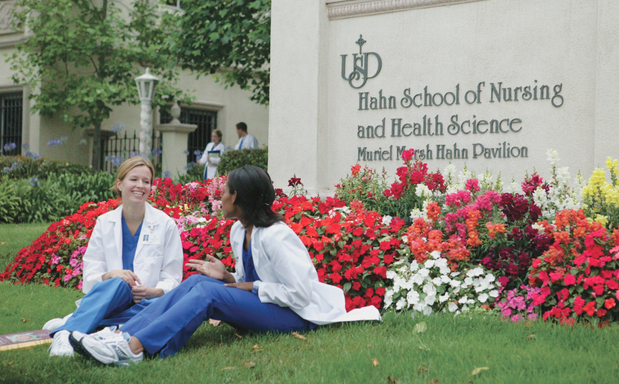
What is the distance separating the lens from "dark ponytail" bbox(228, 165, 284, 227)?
3.89 m

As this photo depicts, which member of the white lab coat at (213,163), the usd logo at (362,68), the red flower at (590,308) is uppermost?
the usd logo at (362,68)

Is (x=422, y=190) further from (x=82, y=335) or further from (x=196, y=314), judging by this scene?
(x=82, y=335)

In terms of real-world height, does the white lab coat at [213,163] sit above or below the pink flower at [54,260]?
above

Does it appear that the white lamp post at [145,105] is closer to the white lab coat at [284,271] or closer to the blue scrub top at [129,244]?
the blue scrub top at [129,244]

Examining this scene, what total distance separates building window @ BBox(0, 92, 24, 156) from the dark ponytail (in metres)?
15.4

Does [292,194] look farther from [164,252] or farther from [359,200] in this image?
[164,252]

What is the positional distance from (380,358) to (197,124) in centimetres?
1683

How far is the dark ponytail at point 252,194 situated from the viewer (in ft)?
12.8

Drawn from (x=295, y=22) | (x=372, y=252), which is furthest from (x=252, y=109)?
(x=372, y=252)

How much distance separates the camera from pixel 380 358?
3475mm

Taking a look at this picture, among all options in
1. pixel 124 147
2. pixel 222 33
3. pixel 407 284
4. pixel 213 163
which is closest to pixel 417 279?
pixel 407 284

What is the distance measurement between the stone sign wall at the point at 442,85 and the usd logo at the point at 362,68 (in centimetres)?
1

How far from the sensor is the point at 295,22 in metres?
7.93

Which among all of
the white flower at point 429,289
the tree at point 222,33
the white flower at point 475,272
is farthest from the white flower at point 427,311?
the tree at point 222,33
